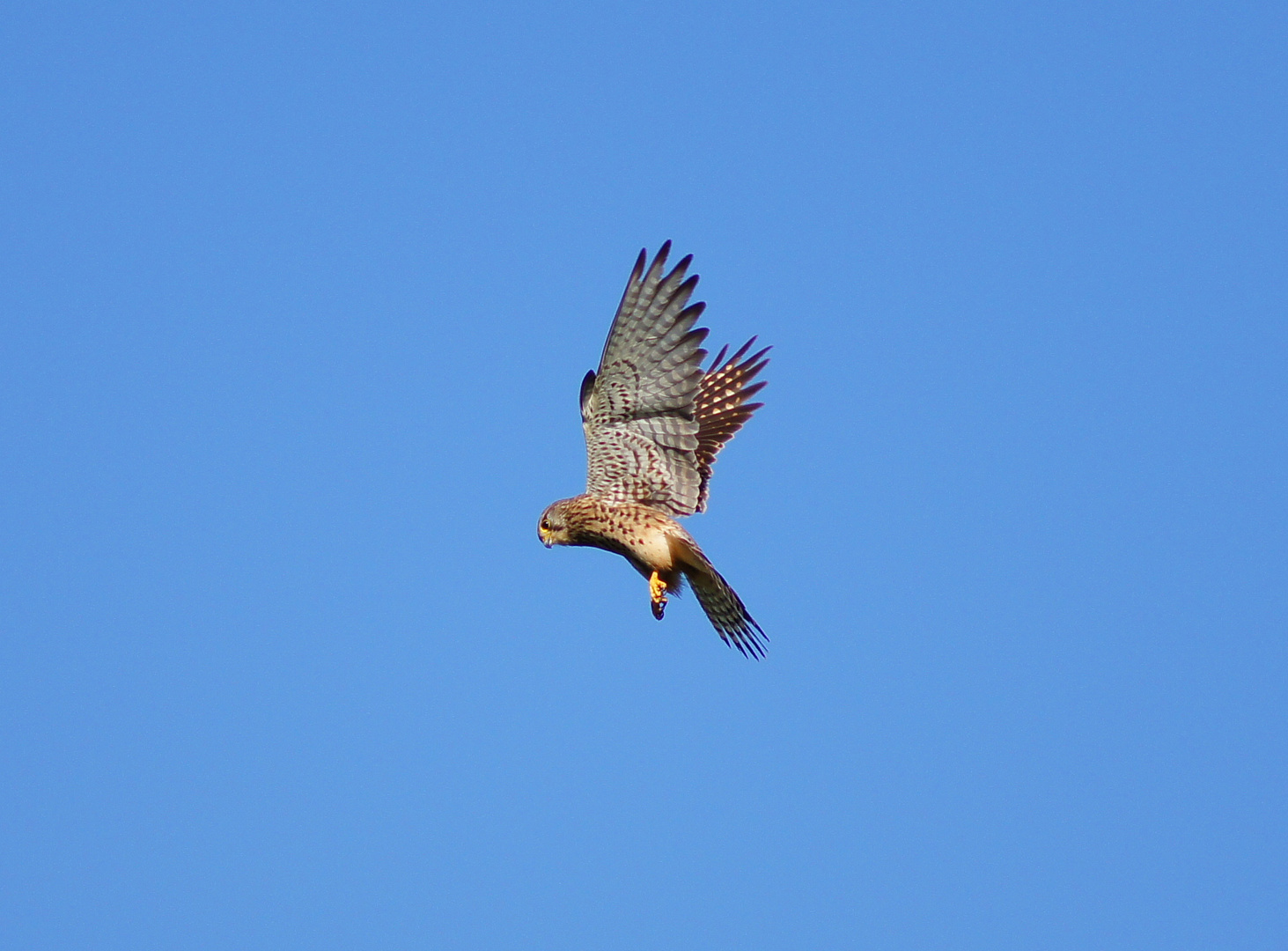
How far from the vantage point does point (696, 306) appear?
27.6 feet

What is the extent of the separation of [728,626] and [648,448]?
121 cm

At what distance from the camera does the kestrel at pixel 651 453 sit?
332 inches

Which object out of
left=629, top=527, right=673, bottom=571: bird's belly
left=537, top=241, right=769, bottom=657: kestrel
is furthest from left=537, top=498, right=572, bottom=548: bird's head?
left=629, top=527, right=673, bottom=571: bird's belly

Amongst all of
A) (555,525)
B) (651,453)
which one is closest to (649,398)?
(651,453)

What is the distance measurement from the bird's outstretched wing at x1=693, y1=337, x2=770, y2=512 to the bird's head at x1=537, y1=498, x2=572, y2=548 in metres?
0.94

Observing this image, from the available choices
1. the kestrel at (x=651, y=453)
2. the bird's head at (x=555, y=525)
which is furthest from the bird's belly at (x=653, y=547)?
the bird's head at (x=555, y=525)

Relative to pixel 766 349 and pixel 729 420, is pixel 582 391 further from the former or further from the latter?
pixel 766 349

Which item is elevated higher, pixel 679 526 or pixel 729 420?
pixel 729 420

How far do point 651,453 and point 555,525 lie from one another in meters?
0.80

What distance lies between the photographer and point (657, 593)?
8992mm

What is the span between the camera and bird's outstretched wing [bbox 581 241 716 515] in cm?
841

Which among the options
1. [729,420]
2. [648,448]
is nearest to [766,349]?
[729,420]

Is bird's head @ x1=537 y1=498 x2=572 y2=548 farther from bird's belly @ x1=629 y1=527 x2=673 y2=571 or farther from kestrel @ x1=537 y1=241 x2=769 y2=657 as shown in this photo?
bird's belly @ x1=629 y1=527 x2=673 y2=571

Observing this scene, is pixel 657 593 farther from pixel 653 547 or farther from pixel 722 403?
pixel 722 403
